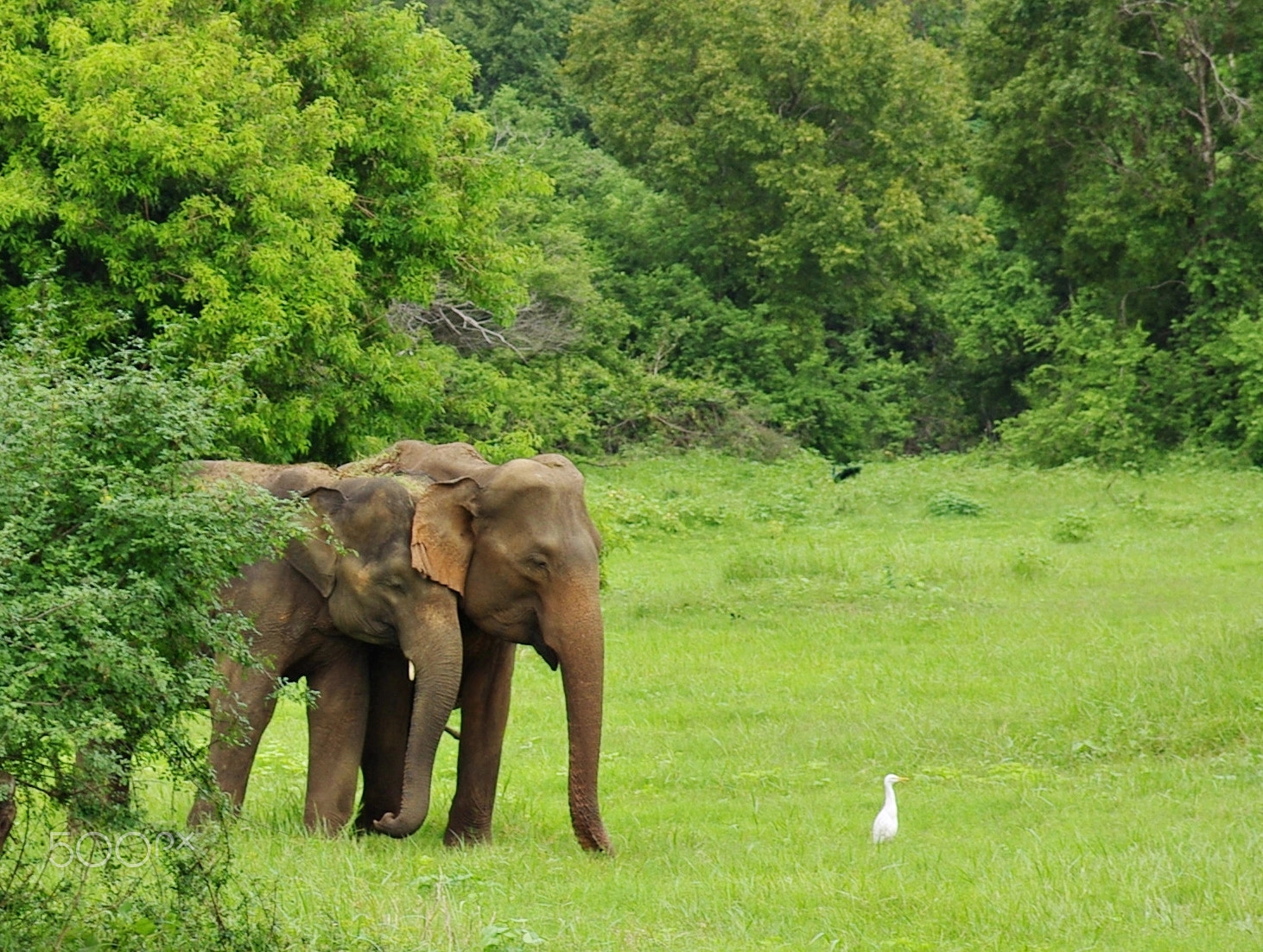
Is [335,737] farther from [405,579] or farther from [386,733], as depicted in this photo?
[405,579]

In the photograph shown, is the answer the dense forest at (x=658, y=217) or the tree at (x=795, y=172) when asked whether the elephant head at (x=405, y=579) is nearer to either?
the dense forest at (x=658, y=217)

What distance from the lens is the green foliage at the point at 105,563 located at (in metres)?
6.17

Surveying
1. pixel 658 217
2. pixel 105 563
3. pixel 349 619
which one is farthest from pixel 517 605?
pixel 658 217

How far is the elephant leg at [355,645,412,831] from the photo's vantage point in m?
10.6

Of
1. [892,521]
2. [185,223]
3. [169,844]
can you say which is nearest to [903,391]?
[892,521]

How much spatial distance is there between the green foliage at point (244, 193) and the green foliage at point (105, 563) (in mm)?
8278

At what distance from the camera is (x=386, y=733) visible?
10.6m

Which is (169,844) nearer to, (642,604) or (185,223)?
(185,223)

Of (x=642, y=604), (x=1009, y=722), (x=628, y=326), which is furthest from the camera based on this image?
(x=628, y=326)

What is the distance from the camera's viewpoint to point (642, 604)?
65.2 feet

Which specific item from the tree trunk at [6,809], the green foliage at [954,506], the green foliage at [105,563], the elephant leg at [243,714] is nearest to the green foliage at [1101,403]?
the green foliage at [954,506]

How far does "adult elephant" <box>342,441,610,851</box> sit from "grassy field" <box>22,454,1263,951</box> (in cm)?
34

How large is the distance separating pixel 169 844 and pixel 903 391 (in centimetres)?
3755

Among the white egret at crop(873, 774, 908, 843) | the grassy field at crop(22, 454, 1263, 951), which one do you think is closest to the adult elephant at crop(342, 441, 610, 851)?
the grassy field at crop(22, 454, 1263, 951)
